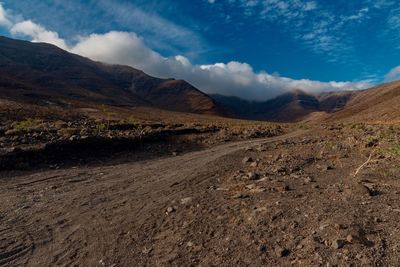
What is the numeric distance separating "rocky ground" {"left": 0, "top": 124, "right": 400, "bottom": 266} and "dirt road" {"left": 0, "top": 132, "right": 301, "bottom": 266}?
A: 0.03 metres

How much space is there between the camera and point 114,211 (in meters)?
9.98

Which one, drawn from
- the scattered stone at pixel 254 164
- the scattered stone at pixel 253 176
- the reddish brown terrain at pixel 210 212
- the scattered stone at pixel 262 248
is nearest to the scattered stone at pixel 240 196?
the reddish brown terrain at pixel 210 212

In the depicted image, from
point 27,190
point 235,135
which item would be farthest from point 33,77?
point 27,190

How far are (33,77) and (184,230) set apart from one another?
192 metres

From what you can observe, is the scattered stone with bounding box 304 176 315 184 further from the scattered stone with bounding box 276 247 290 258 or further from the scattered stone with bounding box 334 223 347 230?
the scattered stone with bounding box 276 247 290 258

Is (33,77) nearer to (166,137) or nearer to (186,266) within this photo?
(166,137)

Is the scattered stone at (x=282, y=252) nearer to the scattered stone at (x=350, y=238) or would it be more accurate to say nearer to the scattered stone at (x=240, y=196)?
the scattered stone at (x=350, y=238)

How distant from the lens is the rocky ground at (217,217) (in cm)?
682

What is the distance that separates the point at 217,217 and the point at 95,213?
320 cm

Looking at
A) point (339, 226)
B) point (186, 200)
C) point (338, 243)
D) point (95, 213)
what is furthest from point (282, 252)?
point (95, 213)

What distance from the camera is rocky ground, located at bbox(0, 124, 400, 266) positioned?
22.4 ft

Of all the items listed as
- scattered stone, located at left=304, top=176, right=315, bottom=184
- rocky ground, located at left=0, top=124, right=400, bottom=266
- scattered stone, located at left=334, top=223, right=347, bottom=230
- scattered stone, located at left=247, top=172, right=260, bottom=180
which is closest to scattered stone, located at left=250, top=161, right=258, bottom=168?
rocky ground, located at left=0, top=124, right=400, bottom=266

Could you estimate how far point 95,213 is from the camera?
9.91m

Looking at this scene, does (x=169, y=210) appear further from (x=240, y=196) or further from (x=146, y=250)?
(x=146, y=250)
